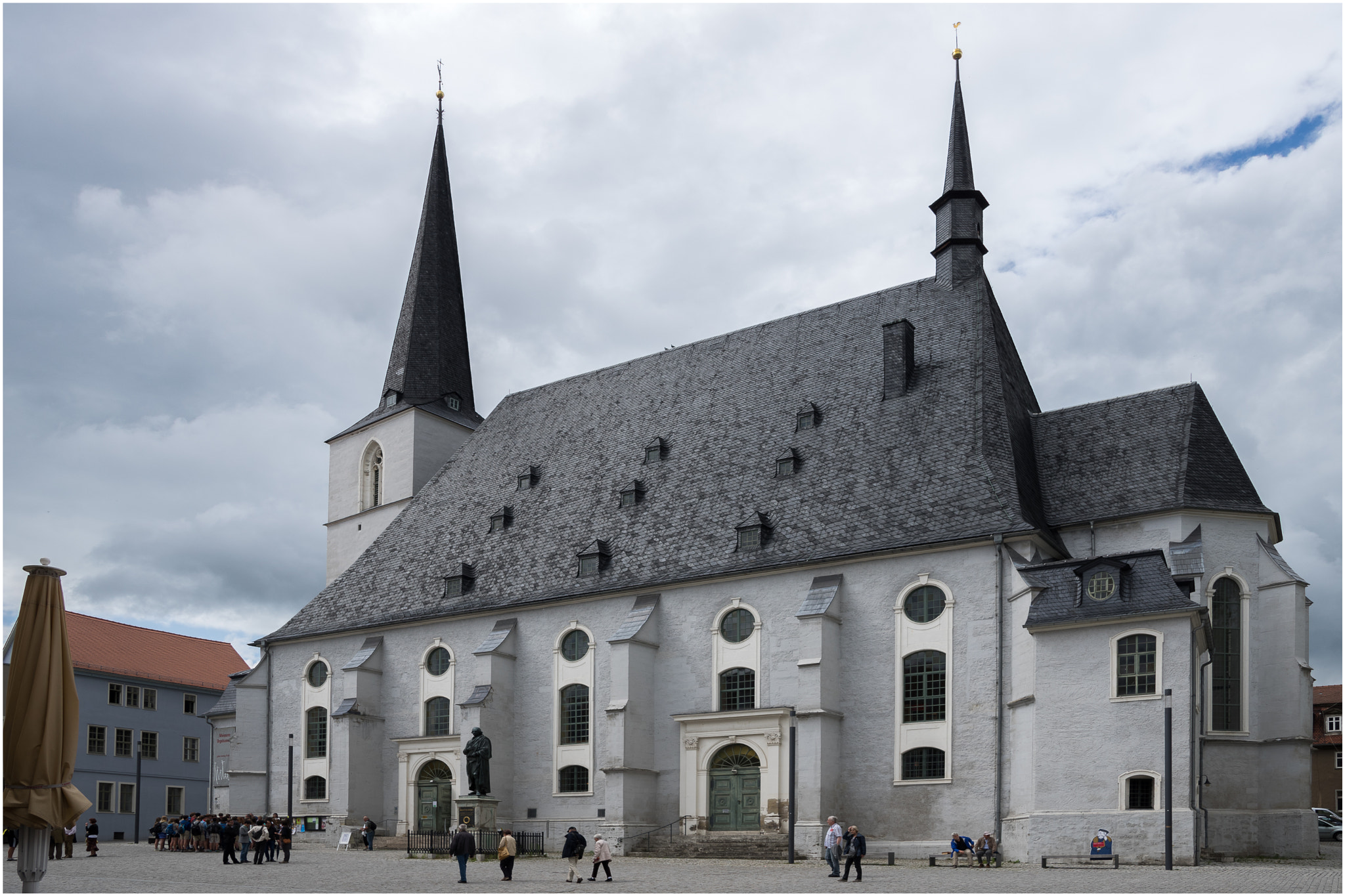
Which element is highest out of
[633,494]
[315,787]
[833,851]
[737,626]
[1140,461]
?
[1140,461]

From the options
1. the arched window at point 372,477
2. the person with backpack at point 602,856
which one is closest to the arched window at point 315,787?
the arched window at point 372,477

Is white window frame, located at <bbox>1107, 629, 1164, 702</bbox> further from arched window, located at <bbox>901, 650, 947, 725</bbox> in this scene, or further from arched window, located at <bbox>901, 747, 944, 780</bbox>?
arched window, located at <bbox>901, 747, 944, 780</bbox>

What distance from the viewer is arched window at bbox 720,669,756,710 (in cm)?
3134

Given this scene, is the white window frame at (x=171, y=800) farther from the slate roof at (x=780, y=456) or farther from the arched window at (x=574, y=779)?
the arched window at (x=574, y=779)

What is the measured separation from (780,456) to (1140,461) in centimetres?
958

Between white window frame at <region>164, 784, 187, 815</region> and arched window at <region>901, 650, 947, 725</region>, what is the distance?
128ft

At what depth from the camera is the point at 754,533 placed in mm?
32656

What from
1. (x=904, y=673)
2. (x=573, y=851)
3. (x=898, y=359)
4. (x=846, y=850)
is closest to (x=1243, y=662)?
(x=904, y=673)

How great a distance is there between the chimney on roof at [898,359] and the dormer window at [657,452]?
722 cm

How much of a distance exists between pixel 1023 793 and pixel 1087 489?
8.25 m

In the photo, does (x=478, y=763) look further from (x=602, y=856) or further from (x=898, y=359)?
(x=898, y=359)

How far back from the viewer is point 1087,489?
30781 mm

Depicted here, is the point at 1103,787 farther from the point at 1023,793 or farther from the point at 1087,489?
the point at 1087,489

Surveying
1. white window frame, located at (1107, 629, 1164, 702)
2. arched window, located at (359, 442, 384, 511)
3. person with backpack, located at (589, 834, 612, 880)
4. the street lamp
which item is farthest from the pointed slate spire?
the street lamp
